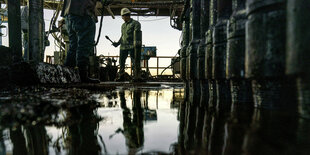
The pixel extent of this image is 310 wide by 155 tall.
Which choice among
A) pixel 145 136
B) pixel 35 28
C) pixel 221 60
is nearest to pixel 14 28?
pixel 35 28

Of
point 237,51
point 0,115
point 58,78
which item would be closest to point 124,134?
point 0,115

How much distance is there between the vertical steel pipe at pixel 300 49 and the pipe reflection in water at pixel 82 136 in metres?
0.64

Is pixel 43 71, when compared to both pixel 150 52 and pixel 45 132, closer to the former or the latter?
pixel 45 132

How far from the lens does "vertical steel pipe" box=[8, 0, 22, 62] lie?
Answer: 2.77 metres

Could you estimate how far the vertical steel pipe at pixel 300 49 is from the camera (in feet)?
2.16

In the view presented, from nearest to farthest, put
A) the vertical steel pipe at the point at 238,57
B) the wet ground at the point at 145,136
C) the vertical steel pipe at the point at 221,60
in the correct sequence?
the wet ground at the point at 145,136 → the vertical steel pipe at the point at 238,57 → the vertical steel pipe at the point at 221,60

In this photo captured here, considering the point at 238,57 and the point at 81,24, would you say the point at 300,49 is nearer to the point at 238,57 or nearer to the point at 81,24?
the point at 238,57

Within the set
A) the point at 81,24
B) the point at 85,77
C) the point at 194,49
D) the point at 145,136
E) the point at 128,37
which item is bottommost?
the point at 145,136

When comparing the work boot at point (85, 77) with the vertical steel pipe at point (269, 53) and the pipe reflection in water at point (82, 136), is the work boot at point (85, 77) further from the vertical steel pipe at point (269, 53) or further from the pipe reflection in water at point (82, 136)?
the vertical steel pipe at point (269, 53)

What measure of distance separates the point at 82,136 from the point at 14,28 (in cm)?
295

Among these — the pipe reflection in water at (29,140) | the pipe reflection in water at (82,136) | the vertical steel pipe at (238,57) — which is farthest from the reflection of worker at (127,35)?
the pipe reflection in water at (29,140)

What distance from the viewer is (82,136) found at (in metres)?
0.51

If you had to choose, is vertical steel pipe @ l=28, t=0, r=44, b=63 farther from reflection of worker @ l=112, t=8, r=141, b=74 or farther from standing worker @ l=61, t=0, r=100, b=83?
reflection of worker @ l=112, t=8, r=141, b=74

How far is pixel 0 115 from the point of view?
0.71 metres
